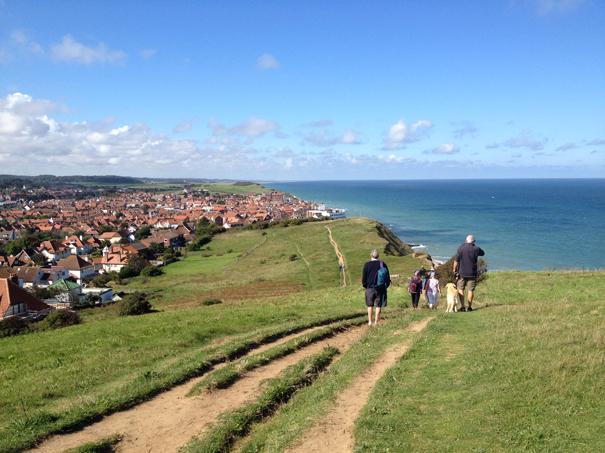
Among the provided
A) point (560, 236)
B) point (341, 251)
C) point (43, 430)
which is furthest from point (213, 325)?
point (560, 236)

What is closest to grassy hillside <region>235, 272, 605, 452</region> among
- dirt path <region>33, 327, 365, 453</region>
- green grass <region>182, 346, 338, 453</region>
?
green grass <region>182, 346, 338, 453</region>

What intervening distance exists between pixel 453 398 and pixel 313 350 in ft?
15.7

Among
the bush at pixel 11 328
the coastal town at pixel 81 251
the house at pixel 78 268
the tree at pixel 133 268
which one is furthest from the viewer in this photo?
the house at pixel 78 268

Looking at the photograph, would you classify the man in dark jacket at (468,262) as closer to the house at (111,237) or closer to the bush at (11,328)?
the bush at (11,328)

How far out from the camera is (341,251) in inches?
2566

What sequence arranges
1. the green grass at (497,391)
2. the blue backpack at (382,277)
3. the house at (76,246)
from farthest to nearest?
the house at (76,246), the blue backpack at (382,277), the green grass at (497,391)

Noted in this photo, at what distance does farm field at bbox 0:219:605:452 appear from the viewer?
684cm

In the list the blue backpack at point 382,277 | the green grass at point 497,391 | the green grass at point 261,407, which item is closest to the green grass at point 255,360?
the green grass at point 261,407

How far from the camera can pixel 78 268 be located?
84625 mm

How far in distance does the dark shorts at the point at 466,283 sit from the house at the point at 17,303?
128 ft

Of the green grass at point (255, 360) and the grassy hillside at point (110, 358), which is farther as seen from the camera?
the green grass at point (255, 360)

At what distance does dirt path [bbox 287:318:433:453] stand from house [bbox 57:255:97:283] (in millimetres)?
81270

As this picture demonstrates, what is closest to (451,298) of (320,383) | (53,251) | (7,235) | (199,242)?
(320,383)

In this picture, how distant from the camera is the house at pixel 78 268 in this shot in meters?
83.5
